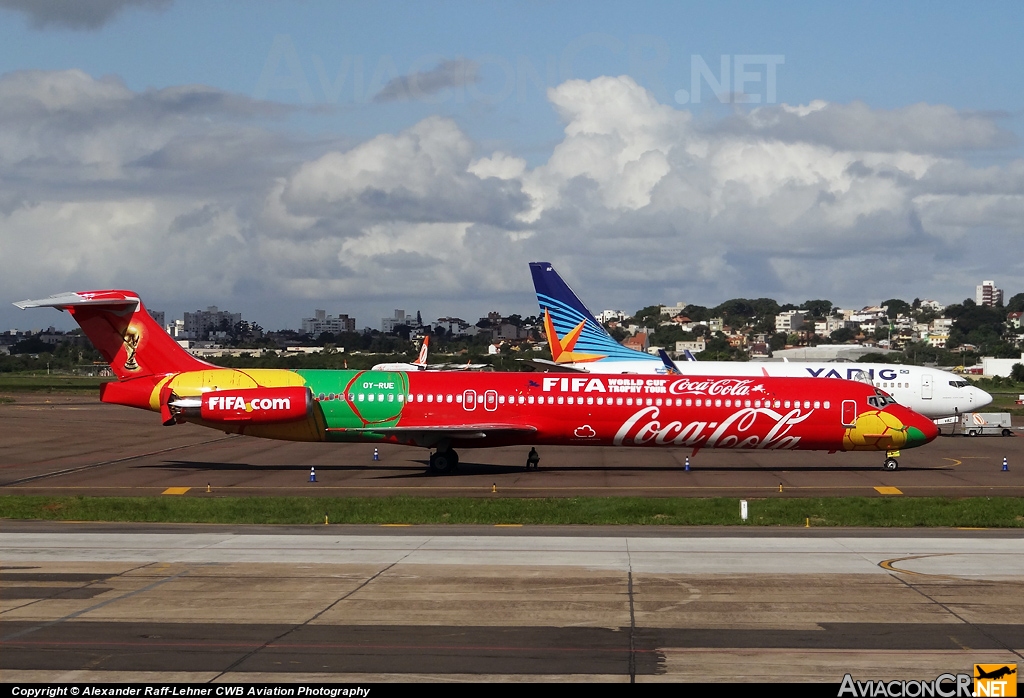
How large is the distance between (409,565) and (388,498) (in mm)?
11917

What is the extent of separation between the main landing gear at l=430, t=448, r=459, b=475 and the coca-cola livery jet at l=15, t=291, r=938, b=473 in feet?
0.13

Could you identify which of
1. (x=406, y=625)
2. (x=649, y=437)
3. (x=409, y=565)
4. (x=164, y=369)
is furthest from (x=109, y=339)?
(x=406, y=625)

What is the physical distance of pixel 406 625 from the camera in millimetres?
16875

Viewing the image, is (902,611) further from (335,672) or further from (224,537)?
(224,537)

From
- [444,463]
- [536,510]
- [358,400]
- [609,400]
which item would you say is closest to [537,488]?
[444,463]

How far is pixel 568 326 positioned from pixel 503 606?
41.4 m

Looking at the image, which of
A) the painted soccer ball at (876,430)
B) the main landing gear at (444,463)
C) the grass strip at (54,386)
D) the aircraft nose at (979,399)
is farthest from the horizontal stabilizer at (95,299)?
the grass strip at (54,386)

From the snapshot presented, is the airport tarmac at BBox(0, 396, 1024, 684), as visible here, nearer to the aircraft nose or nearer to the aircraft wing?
the aircraft wing

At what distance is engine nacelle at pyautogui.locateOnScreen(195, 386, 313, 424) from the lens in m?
41.1

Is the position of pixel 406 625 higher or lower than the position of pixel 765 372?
lower

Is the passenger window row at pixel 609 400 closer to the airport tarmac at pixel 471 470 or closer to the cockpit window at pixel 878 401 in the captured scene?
the cockpit window at pixel 878 401

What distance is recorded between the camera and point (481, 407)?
42.7m

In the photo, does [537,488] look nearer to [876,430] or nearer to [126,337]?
[876,430]

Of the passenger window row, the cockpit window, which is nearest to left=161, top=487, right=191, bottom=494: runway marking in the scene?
the passenger window row
